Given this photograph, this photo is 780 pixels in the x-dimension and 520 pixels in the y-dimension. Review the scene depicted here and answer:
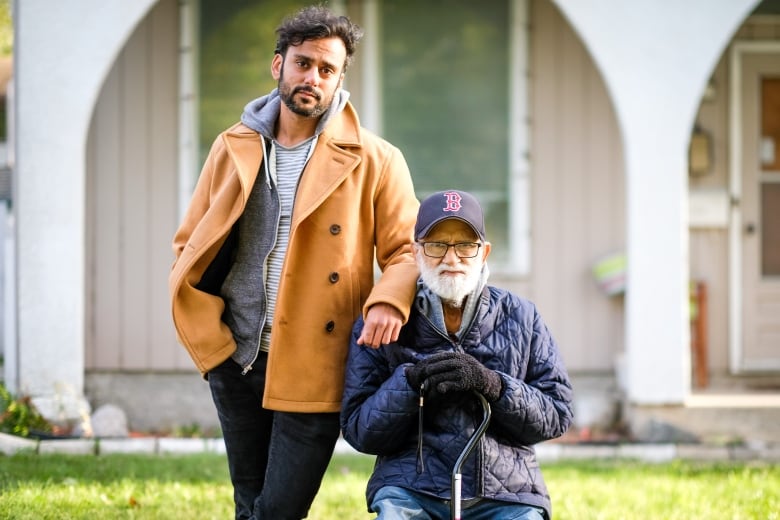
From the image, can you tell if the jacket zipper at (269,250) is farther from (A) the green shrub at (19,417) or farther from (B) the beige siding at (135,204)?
(B) the beige siding at (135,204)

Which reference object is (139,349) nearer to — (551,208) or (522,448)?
(551,208)

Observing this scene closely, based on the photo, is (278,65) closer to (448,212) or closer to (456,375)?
(448,212)

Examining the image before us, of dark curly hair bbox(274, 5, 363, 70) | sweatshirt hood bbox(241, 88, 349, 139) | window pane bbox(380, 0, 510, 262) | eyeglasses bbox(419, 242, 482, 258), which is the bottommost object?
eyeglasses bbox(419, 242, 482, 258)

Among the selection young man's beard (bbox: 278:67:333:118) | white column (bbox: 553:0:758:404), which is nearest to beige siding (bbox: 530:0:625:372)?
white column (bbox: 553:0:758:404)

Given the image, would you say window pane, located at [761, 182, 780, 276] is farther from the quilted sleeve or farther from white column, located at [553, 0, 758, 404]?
the quilted sleeve

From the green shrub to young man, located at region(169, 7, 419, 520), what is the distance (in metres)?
3.44

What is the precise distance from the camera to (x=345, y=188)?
3566mm

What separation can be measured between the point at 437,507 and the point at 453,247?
803mm

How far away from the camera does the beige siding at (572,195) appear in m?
8.12

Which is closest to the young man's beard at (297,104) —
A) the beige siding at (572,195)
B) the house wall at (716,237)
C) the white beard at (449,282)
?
the white beard at (449,282)

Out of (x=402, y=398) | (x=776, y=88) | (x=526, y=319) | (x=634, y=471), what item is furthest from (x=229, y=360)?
(x=776, y=88)

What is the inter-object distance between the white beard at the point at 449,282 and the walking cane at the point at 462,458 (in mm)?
335

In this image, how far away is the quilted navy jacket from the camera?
3354 millimetres

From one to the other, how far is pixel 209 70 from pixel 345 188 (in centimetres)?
486
